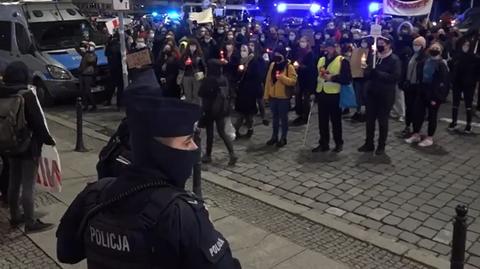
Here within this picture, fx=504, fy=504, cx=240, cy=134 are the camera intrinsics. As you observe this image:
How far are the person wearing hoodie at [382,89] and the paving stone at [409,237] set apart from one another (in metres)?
2.83

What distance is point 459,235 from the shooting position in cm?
359

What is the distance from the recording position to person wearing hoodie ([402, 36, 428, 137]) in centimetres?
877

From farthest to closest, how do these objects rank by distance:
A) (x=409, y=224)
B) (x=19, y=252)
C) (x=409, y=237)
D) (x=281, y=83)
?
(x=281, y=83) < (x=409, y=224) < (x=409, y=237) < (x=19, y=252)

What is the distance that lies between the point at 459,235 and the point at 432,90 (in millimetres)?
5380

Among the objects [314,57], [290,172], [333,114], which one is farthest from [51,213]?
[314,57]

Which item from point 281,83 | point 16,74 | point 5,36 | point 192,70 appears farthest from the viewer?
point 5,36

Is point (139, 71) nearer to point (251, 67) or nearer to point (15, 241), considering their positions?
point (15, 241)

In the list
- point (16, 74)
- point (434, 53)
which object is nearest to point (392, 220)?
point (434, 53)

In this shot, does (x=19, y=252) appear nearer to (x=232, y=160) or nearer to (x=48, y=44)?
(x=232, y=160)

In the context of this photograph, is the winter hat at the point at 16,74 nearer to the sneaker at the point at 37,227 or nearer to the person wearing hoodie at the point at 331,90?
the sneaker at the point at 37,227

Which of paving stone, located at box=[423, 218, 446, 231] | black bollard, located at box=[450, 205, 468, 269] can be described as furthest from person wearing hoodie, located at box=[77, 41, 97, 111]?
black bollard, located at box=[450, 205, 468, 269]

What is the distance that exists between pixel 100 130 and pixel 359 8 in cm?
3817

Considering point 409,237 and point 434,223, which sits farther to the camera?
point 434,223

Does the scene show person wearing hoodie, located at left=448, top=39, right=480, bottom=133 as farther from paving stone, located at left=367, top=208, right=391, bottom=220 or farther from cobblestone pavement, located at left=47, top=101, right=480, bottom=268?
paving stone, located at left=367, top=208, right=391, bottom=220
